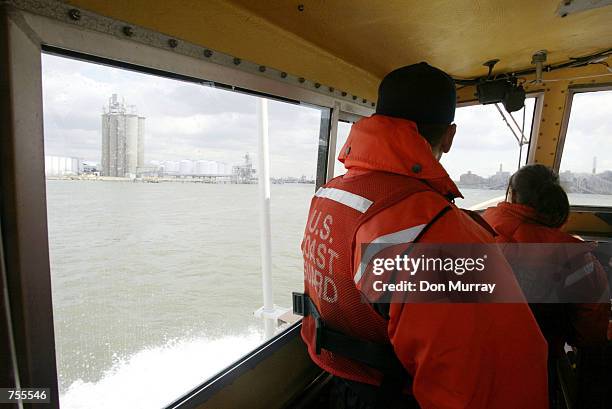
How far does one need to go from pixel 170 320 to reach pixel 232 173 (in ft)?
4.20

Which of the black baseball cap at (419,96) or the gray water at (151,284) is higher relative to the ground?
the black baseball cap at (419,96)

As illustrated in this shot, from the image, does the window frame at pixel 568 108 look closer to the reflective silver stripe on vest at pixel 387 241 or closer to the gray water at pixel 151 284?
the gray water at pixel 151 284

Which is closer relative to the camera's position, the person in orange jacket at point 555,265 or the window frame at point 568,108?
the person in orange jacket at point 555,265

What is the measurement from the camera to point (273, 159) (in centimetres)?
330

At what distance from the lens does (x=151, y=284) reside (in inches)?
116

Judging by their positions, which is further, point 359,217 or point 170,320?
point 170,320

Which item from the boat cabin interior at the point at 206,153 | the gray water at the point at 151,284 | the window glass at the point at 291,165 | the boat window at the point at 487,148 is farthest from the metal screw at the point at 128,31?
the boat window at the point at 487,148

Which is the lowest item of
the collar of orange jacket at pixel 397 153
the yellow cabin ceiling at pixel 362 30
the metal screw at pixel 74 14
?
the collar of orange jacket at pixel 397 153

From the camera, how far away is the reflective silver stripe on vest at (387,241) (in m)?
0.83

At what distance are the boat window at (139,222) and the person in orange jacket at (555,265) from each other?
1379 mm

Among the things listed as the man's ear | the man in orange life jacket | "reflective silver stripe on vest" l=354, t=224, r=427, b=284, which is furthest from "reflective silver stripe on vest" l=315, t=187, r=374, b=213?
the man's ear

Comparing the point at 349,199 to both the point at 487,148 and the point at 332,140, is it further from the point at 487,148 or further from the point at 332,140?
the point at 487,148

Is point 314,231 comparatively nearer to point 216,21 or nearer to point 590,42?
point 216,21

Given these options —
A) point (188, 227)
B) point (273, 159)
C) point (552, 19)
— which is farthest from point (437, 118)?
point (188, 227)
